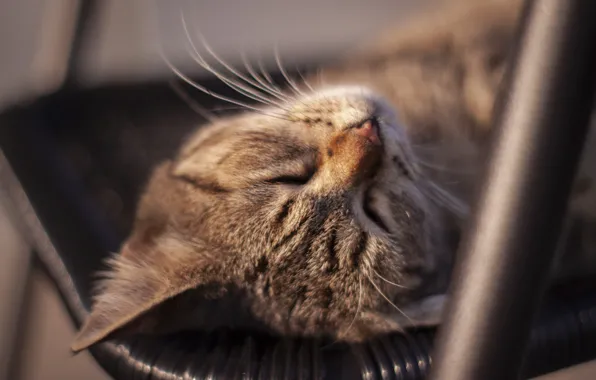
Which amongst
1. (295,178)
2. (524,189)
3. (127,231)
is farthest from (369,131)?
(127,231)

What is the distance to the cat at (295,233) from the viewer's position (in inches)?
32.1

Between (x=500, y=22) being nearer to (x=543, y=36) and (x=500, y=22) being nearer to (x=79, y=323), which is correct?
(x=543, y=36)

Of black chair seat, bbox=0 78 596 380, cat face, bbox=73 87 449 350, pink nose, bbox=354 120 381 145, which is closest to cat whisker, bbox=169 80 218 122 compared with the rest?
black chair seat, bbox=0 78 596 380

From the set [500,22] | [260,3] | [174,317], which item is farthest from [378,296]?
[260,3]

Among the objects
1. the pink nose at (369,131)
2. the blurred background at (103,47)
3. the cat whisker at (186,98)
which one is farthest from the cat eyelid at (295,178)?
the blurred background at (103,47)

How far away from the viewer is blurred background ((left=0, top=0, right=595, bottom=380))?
60.8 inches

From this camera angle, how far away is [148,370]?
81 cm

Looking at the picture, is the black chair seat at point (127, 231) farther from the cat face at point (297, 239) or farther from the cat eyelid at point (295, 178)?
the cat eyelid at point (295, 178)

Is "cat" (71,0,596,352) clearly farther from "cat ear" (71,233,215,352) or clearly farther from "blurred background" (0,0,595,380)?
"blurred background" (0,0,595,380)

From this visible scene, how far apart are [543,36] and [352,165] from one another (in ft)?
1.41

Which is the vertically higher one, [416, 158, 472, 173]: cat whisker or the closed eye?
[416, 158, 472, 173]: cat whisker

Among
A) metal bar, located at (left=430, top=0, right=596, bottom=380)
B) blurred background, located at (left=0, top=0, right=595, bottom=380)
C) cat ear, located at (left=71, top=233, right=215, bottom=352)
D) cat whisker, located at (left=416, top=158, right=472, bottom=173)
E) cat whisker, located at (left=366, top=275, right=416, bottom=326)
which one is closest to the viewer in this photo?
metal bar, located at (left=430, top=0, right=596, bottom=380)

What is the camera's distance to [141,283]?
0.82 metres

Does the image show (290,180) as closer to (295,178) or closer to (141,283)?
(295,178)
